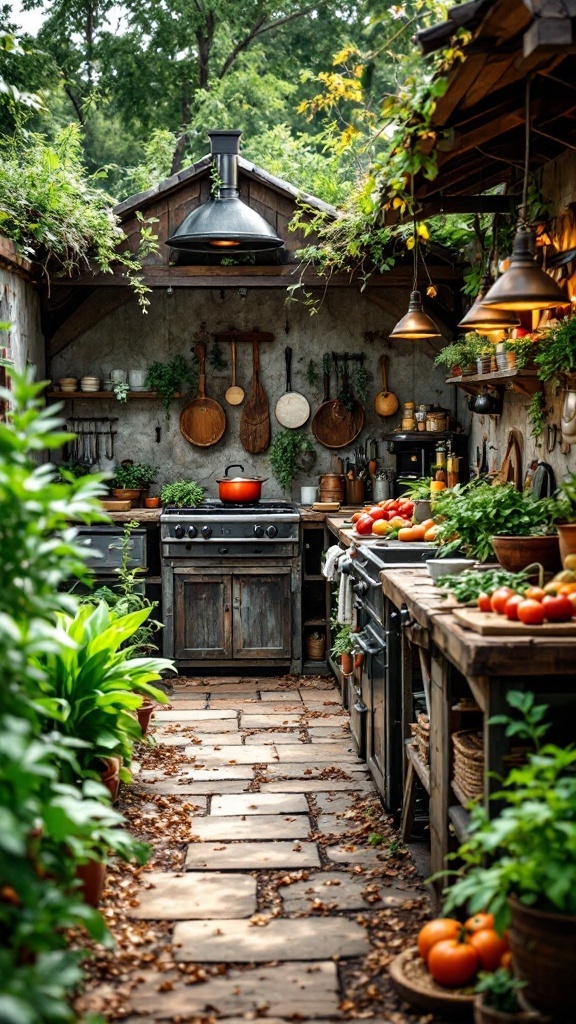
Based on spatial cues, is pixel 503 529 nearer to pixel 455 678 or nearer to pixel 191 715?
pixel 455 678

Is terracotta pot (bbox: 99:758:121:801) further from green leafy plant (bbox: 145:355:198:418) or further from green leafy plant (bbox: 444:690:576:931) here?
green leafy plant (bbox: 145:355:198:418)

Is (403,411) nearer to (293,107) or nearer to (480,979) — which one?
(480,979)

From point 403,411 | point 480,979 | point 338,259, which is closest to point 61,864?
point 480,979

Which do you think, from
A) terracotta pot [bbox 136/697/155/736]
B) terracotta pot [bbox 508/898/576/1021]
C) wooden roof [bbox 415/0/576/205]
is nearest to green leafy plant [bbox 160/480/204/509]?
terracotta pot [bbox 136/697/155/736]

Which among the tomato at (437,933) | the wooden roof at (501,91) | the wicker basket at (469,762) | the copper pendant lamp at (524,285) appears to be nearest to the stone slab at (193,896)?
the tomato at (437,933)

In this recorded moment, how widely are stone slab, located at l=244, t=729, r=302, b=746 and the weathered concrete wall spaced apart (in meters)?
3.02

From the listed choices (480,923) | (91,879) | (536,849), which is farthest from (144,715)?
(536,849)

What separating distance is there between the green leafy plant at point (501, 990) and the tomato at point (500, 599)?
1197 millimetres

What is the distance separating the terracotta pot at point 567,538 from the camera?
4.21 m

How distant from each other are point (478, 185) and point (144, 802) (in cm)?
403

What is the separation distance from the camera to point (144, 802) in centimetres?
561

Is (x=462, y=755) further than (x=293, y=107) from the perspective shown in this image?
No

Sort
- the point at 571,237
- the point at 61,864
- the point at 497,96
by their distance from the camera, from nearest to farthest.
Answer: the point at 61,864
the point at 497,96
the point at 571,237

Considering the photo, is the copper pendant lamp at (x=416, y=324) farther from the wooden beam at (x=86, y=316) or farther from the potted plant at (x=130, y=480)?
the wooden beam at (x=86, y=316)
